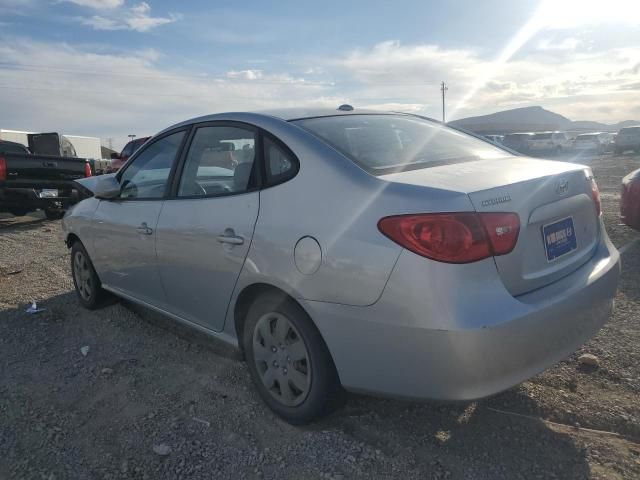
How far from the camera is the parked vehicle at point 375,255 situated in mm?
2182

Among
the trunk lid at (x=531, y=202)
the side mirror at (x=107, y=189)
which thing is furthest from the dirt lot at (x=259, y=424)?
the side mirror at (x=107, y=189)

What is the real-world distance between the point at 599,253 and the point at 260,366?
1924 mm

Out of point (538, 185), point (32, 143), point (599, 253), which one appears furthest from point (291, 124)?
point (32, 143)

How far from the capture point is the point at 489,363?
2170 mm

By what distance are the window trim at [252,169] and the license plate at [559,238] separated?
1.44m

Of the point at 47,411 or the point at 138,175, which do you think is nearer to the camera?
the point at 47,411

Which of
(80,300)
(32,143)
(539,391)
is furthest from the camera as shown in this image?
(32,143)

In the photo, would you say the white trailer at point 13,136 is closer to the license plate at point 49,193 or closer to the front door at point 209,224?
the license plate at point 49,193

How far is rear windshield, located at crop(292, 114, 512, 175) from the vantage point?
2.72 metres

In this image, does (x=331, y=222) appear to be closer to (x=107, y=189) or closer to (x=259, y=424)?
(x=259, y=424)

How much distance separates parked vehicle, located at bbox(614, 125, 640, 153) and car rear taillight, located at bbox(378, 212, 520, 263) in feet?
110

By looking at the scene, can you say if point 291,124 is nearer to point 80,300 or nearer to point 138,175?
point 138,175

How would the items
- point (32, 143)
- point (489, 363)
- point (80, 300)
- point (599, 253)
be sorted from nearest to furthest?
point (489, 363)
point (599, 253)
point (80, 300)
point (32, 143)

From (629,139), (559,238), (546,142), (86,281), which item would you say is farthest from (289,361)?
(546,142)
